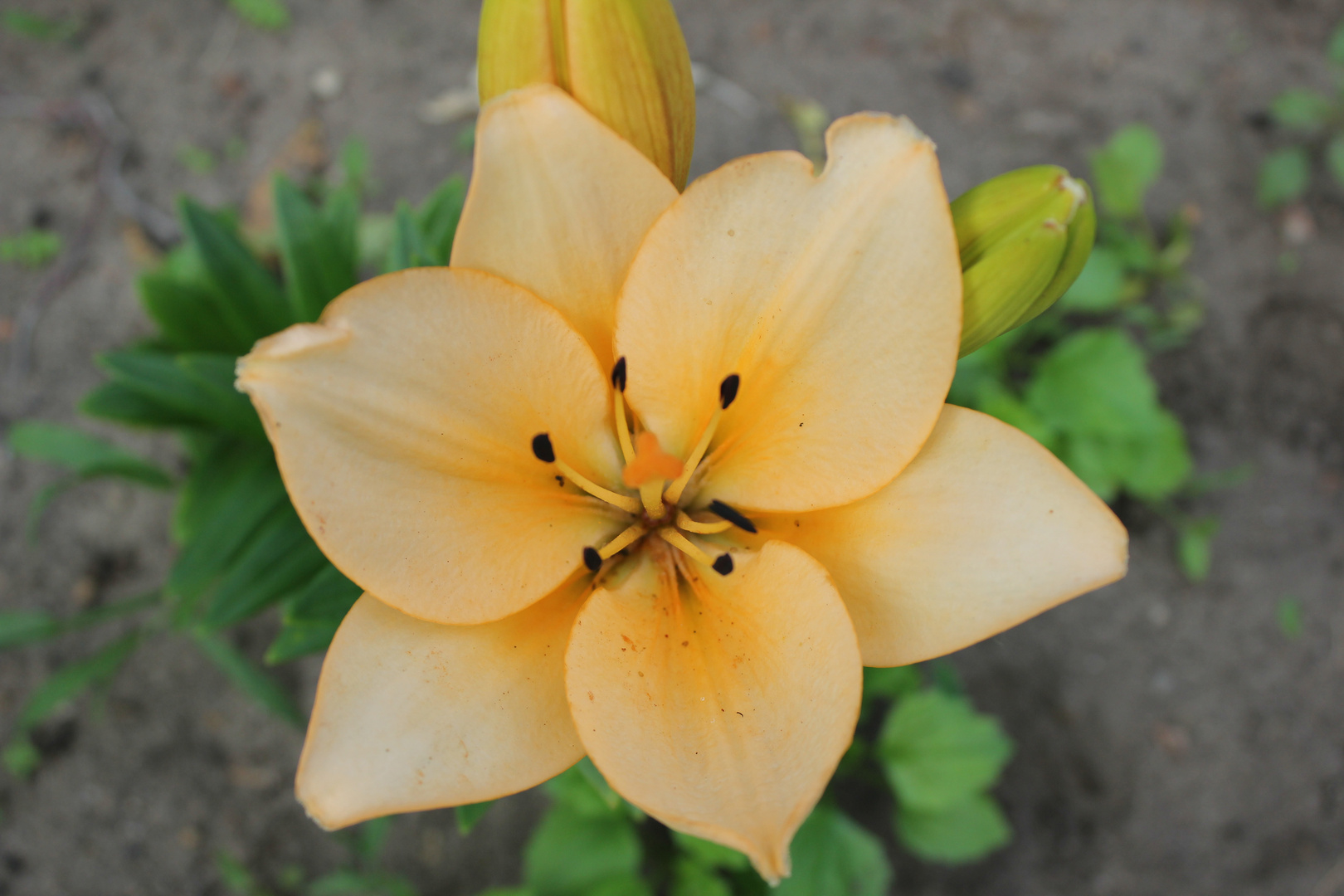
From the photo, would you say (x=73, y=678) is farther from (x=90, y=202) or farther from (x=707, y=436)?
(x=707, y=436)

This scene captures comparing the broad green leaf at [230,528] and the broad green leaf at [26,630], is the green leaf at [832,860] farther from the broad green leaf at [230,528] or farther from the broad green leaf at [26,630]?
the broad green leaf at [26,630]

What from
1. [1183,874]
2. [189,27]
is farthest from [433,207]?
[1183,874]

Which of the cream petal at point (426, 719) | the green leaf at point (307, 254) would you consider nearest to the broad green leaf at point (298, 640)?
the cream petal at point (426, 719)

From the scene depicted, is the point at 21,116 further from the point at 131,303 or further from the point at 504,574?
the point at 504,574

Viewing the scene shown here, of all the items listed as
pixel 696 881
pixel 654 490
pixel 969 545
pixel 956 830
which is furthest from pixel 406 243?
pixel 956 830

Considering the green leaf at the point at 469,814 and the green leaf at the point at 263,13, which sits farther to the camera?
the green leaf at the point at 263,13
